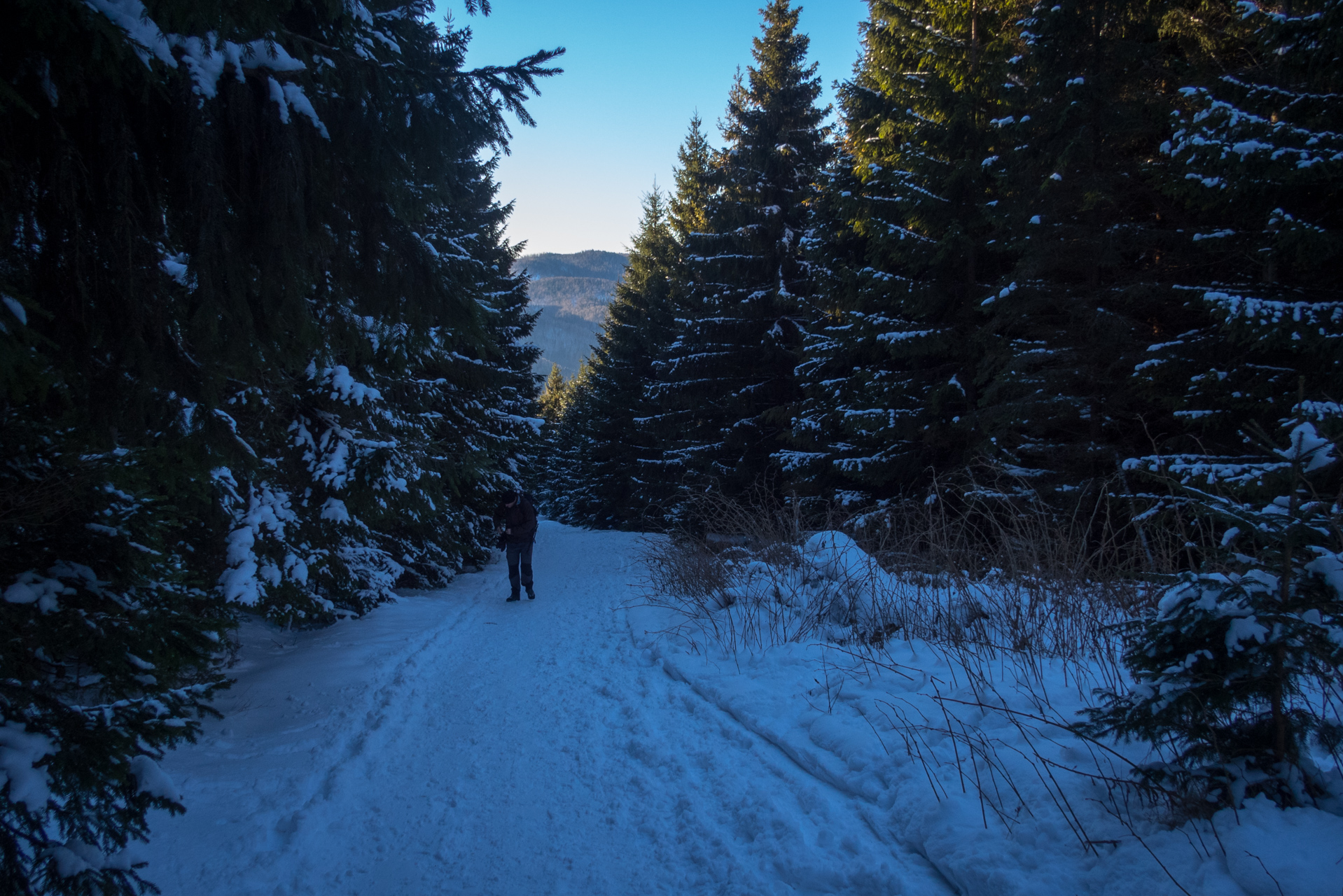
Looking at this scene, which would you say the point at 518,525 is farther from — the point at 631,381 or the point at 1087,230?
the point at 631,381

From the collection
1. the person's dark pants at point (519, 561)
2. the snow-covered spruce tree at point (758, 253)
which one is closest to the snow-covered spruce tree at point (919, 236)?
the snow-covered spruce tree at point (758, 253)

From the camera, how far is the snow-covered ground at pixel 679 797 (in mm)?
2229

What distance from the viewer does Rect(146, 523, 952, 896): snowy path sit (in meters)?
2.64

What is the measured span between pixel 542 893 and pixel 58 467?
2550mm

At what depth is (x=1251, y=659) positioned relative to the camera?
185 centimetres

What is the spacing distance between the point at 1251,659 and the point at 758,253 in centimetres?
1482

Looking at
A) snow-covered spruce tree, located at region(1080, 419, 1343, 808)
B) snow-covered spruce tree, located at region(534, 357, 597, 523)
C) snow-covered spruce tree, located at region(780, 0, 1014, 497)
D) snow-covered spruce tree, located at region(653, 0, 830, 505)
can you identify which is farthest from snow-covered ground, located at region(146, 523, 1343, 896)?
snow-covered spruce tree, located at region(534, 357, 597, 523)

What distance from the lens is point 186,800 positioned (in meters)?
3.26

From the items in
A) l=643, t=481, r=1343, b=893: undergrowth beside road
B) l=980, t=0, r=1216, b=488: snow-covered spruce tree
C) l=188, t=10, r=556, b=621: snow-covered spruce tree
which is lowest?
l=643, t=481, r=1343, b=893: undergrowth beside road

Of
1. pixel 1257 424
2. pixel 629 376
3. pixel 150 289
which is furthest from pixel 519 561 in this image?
pixel 629 376

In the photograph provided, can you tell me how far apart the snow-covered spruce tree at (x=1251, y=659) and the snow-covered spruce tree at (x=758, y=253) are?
1317 cm

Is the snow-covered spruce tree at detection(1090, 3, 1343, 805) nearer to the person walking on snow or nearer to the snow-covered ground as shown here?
the snow-covered ground

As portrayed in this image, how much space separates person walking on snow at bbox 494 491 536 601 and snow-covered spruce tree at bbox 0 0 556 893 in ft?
18.6

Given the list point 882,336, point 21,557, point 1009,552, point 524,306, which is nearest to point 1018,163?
point 882,336
